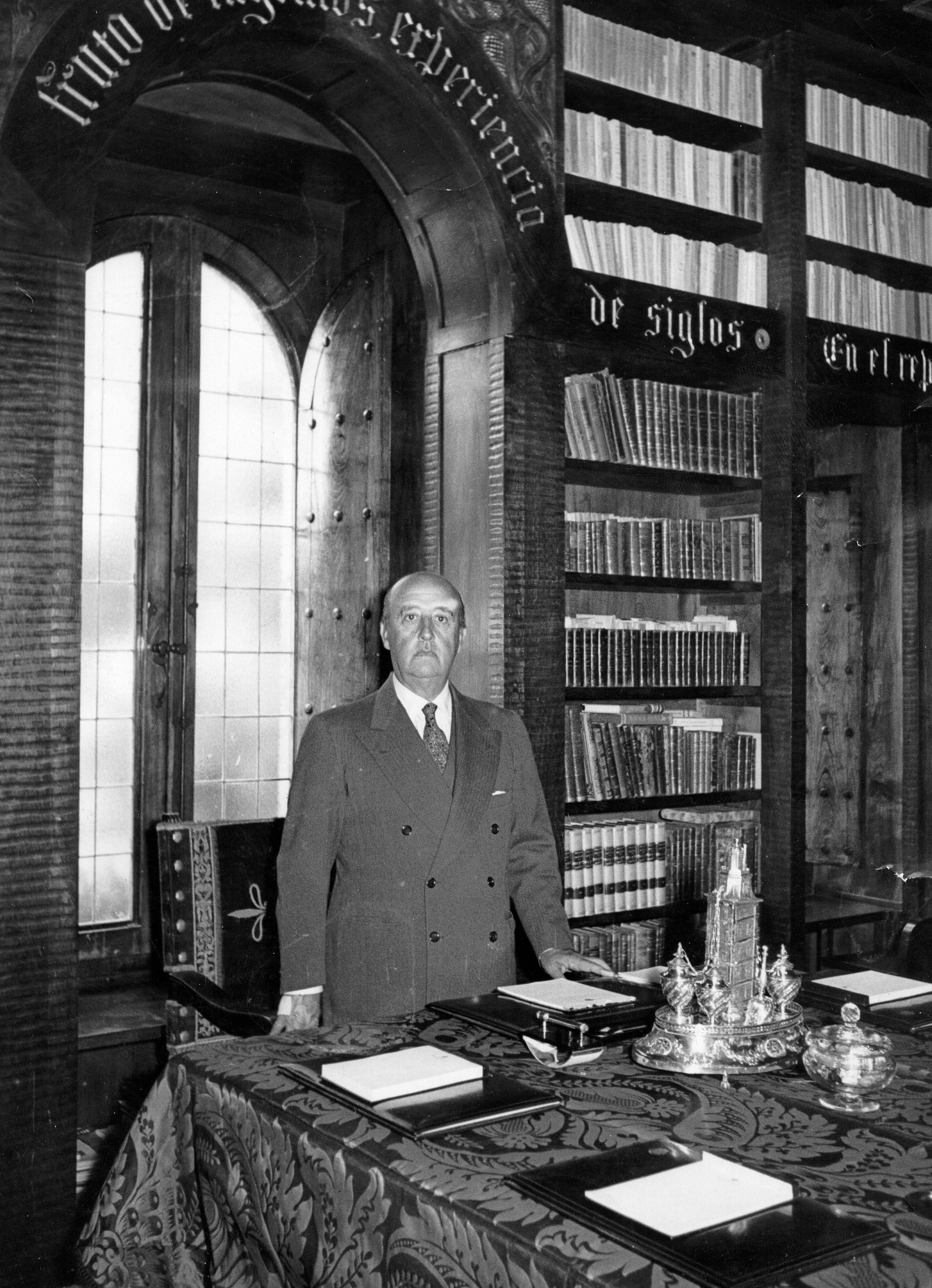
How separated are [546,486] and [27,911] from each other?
1.89 m

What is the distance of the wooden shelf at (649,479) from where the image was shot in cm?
420

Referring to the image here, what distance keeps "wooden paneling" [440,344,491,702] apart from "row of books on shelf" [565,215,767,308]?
497mm

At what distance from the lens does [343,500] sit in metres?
4.95

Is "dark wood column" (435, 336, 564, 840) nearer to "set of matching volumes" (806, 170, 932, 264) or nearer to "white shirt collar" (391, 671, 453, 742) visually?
"white shirt collar" (391, 671, 453, 742)

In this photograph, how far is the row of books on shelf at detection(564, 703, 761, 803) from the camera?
4254 mm

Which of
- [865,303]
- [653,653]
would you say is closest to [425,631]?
[653,653]

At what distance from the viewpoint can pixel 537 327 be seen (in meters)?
3.92

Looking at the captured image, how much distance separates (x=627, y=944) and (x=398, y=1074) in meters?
2.65

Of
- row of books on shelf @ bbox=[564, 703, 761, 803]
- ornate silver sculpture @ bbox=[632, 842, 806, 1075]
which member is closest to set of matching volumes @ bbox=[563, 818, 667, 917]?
row of books on shelf @ bbox=[564, 703, 761, 803]

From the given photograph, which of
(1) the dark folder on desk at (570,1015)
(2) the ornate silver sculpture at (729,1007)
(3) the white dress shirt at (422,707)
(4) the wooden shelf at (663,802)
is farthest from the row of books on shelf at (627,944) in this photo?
(2) the ornate silver sculpture at (729,1007)

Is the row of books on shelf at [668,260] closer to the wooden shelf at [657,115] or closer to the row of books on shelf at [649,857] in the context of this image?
the wooden shelf at [657,115]

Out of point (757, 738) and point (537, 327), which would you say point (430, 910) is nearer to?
point (537, 327)

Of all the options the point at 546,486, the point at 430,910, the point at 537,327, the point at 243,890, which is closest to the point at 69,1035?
the point at 243,890

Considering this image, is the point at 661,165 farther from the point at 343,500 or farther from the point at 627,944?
the point at 627,944
